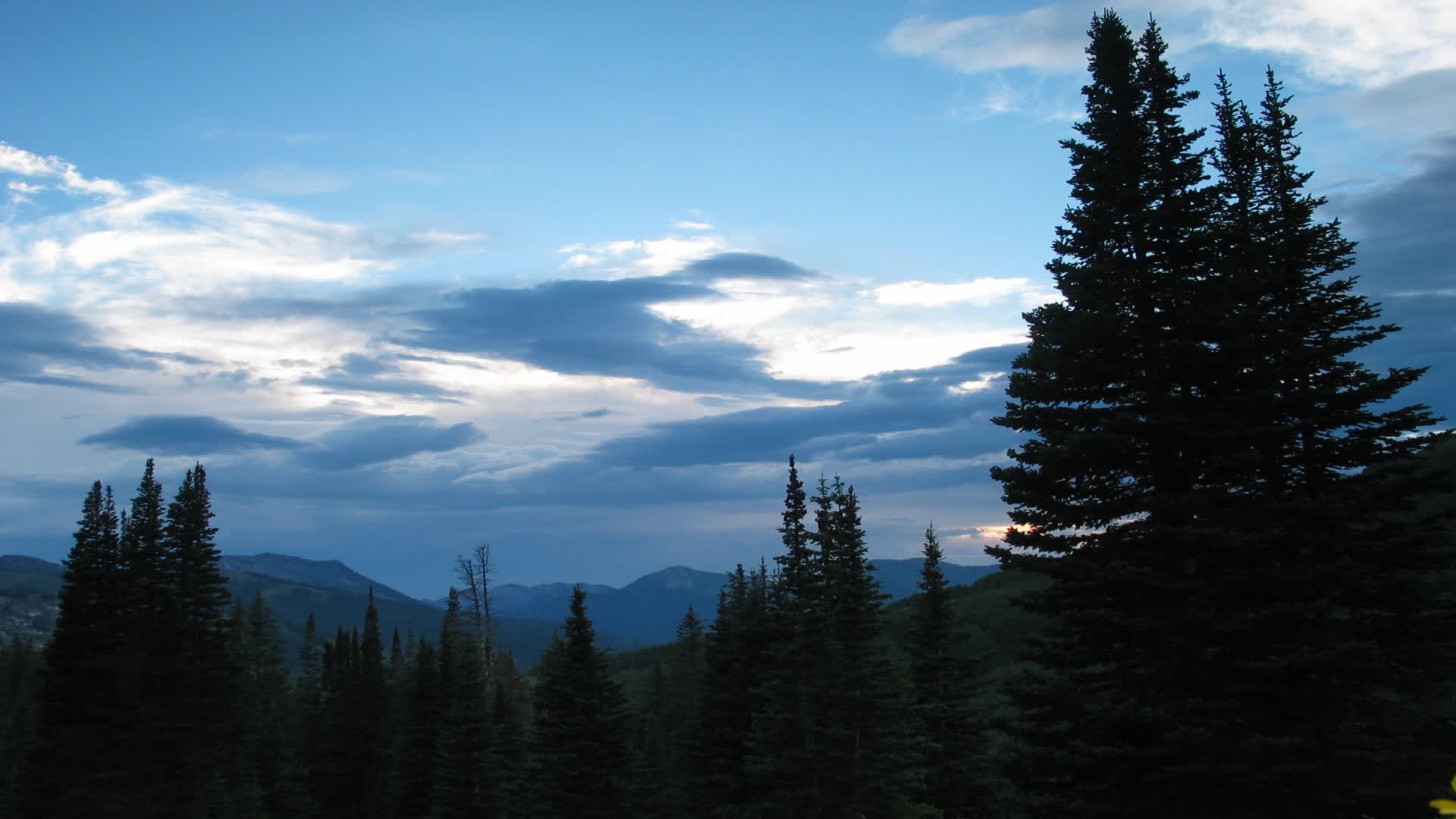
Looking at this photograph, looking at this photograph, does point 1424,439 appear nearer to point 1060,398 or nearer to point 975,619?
point 1060,398

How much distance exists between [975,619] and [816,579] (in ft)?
186

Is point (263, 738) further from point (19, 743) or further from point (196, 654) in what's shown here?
point (196, 654)

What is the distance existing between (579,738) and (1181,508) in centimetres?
3101

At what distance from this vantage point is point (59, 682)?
55094 millimetres

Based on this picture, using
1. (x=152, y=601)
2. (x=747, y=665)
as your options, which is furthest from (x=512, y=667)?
(x=747, y=665)

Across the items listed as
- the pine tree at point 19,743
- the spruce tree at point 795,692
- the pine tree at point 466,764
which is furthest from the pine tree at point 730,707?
the pine tree at point 19,743

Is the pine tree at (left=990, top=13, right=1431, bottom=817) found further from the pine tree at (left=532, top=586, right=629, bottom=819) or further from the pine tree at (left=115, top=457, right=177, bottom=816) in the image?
the pine tree at (left=115, top=457, right=177, bottom=816)

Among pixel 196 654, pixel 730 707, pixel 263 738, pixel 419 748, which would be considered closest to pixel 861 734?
pixel 730 707

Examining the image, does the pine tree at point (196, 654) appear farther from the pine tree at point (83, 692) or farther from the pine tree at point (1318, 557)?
the pine tree at point (1318, 557)

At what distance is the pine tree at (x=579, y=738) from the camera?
4109 cm

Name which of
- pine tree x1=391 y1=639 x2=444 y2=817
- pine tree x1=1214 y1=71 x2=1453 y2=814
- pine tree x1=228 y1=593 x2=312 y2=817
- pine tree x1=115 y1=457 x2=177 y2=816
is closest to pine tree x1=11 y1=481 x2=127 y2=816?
pine tree x1=115 y1=457 x2=177 y2=816

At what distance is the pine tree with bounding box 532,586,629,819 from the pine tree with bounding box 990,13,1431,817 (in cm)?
2651

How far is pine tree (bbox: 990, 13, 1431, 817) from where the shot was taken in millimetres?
16484

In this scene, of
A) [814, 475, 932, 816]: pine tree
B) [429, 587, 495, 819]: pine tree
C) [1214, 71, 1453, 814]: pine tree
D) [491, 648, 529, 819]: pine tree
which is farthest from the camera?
[491, 648, 529, 819]: pine tree
